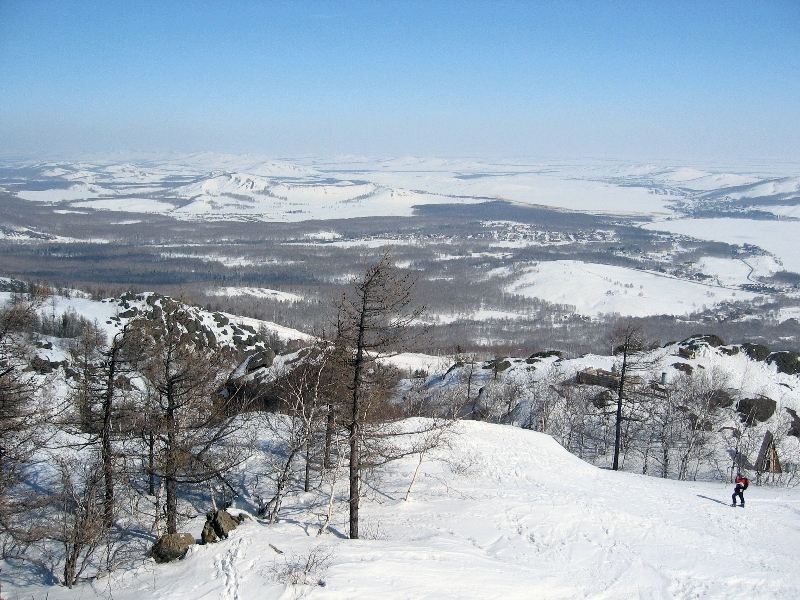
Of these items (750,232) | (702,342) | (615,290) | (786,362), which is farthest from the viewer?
(750,232)

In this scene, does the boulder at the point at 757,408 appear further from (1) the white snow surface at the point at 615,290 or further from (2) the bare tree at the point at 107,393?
(1) the white snow surface at the point at 615,290

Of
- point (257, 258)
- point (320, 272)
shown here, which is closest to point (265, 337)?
point (320, 272)

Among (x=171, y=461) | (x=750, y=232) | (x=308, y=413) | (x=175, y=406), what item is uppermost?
(x=750, y=232)

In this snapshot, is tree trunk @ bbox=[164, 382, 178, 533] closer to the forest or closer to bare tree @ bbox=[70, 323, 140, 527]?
the forest

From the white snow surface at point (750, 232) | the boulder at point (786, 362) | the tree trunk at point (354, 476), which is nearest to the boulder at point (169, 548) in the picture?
the tree trunk at point (354, 476)

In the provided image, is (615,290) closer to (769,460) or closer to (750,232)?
(769,460)

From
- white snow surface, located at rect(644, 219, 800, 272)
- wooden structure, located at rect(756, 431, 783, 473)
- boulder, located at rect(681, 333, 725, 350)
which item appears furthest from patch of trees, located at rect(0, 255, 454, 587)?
white snow surface, located at rect(644, 219, 800, 272)

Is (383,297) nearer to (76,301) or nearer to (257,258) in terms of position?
(76,301)

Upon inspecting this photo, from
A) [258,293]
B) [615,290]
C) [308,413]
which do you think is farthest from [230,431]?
[615,290]

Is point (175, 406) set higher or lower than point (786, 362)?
higher
